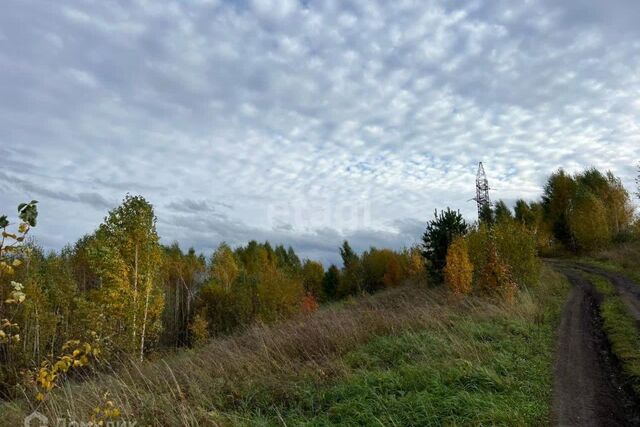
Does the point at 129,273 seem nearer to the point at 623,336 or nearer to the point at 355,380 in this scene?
the point at 355,380

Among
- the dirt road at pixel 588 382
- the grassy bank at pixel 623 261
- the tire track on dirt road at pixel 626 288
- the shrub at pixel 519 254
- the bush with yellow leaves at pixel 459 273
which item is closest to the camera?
the dirt road at pixel 588 382

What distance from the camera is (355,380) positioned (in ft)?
28.5

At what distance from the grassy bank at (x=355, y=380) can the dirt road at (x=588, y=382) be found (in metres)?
0.32

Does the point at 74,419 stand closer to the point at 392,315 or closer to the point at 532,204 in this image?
the point at 392,315

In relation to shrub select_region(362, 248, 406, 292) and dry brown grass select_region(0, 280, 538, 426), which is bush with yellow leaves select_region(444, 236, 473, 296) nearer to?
dry brown grass select_region(0, 280, 538, 426)

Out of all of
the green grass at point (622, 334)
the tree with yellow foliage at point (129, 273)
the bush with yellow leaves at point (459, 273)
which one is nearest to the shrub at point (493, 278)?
the bush with yellow leaves at point (459, 273)

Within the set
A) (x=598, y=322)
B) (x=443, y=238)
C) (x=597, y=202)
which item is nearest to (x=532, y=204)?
(x=597, y=202)

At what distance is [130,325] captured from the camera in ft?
67.8

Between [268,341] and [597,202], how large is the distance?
49456 mm

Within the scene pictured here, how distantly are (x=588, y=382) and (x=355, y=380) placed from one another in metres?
5.22

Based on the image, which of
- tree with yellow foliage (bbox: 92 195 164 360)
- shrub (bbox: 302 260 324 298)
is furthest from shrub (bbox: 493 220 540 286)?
shrub (bbox: 302 260 324 298)

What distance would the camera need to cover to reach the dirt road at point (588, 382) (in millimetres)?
7434

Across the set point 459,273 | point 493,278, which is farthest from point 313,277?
point 493,278

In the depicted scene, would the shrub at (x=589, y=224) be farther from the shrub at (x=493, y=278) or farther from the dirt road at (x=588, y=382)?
the dirt road at (x=588, y=382)
